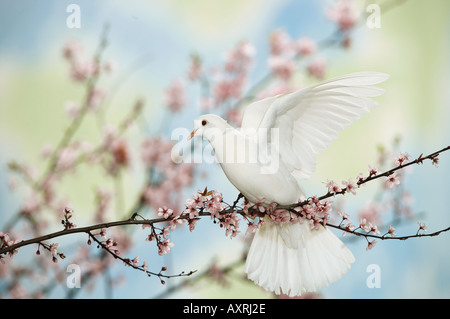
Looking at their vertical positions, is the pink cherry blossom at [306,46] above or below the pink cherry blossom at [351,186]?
above

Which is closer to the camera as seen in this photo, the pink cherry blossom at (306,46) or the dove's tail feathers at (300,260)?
the dove's tail feathers at (300,260)

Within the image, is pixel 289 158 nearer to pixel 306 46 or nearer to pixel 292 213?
pixel 292 213

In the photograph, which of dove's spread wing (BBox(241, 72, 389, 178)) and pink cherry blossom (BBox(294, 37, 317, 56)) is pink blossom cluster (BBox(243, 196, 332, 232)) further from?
pink cherry blossom (BBox(294, 37, 317, 56))

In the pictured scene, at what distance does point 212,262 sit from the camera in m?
2.03

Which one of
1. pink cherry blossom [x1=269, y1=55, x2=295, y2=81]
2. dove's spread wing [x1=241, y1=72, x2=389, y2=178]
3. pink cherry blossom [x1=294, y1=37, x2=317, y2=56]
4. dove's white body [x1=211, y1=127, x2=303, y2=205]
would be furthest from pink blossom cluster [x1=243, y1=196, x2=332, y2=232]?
pink cherry blossom [x1=294, y1=37, x2=317, y2=56]

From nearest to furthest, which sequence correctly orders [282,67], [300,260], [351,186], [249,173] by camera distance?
1. [351,186]
2. [249,173]
3. [300,260]
4. [282,67]

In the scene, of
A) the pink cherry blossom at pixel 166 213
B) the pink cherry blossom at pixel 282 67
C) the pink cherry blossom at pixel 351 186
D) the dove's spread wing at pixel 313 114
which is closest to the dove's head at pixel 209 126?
the dove's spread wing at pixel 313 114

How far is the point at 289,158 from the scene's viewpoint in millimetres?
1368

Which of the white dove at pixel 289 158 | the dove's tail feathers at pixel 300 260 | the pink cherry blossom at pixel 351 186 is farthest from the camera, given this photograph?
the dove's tail feathers at pixel 300 260

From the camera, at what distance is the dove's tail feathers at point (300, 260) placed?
1.38m

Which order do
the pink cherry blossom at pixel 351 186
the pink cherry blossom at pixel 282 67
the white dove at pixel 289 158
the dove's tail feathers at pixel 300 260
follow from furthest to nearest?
the pink cherry blossom at pixel 282 67 → the dove's tail feathers at pixel 300 260 → the white dove at pixel 289 158 → the pink cherry blossom at pixel 351 186

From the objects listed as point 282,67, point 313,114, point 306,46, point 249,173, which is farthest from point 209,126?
point 306,46

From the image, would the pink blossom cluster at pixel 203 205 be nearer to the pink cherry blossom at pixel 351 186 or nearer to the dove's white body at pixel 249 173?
the dove's white body at pixel 249 173

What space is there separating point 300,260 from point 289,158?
0.98ft
